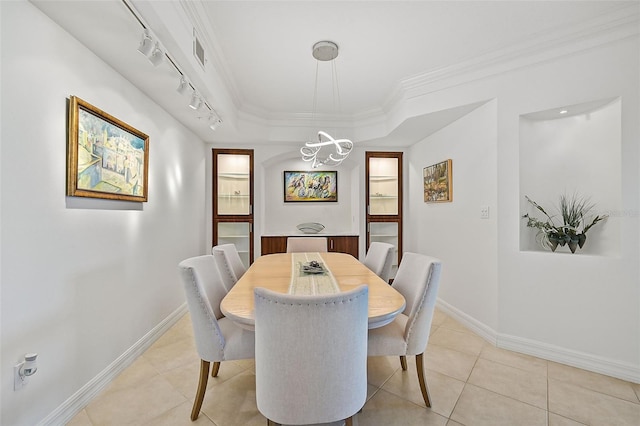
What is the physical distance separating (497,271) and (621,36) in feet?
6.43

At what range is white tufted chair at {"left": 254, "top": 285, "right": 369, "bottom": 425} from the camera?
3.46ft

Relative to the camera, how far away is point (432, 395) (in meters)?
1.84

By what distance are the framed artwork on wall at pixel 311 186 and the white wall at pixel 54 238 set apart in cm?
254

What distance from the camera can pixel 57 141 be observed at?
157cm

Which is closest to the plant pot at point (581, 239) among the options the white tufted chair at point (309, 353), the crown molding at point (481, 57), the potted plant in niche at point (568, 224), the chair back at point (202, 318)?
the potted plant in niche at point (568, 224)

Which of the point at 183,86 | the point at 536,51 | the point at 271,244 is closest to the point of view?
the point at 183,86

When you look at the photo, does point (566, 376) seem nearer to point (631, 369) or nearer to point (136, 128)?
point (631, 369)

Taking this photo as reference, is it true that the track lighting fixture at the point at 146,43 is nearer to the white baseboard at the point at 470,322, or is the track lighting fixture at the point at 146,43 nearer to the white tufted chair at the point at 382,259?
the white tufted chair at the point at 382,259

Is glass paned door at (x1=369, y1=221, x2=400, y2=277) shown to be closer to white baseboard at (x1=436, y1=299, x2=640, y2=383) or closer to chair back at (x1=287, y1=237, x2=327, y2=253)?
chair back at (x1=287, y1=237, x2=327, y2=253)

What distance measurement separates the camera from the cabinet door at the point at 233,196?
4309 mm

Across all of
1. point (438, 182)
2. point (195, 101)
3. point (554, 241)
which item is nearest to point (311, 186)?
point (438, 182)

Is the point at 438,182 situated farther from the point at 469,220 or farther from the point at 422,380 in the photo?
the point at 422,380

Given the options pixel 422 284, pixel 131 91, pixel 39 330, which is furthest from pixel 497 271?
pixel 131 91

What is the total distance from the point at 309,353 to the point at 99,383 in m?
1.75
